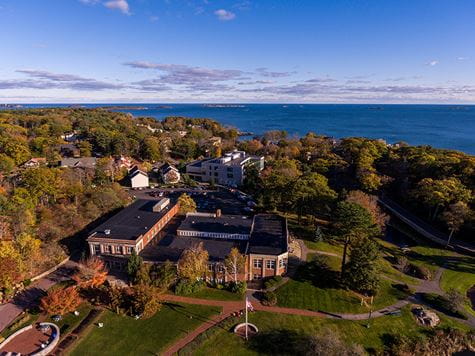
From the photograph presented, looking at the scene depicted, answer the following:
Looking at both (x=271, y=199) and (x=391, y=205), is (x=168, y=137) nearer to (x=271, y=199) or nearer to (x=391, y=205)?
(x=271, y=199)

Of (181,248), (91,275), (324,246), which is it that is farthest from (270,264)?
(91,275)

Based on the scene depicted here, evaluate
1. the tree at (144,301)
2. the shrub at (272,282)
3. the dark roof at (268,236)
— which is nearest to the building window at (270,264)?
the dark roof at (268,236)

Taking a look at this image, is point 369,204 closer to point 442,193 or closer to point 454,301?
point 442,193

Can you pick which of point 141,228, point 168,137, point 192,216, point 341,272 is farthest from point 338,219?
point 168,137

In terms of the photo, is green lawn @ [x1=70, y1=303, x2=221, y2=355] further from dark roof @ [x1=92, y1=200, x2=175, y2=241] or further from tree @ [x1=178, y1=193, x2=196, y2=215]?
tree @ [x1=178, y1=193, x2=196, y2=215]

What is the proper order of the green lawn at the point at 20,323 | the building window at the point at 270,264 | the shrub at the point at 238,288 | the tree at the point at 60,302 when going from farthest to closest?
the building window at the point at 270,264 → the shrub at the point at 238,288 → the tree at the point at 60,302 → the green lawn at the point at 20,323

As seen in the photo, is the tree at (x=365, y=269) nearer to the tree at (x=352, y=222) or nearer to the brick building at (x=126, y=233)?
the tree at (x=352, y=222)

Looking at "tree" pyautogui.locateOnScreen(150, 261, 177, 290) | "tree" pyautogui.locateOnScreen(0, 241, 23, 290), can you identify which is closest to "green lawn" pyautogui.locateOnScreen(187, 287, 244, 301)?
"tree" pyautogui.locateOnScreen(150, 261, 177, 290)
